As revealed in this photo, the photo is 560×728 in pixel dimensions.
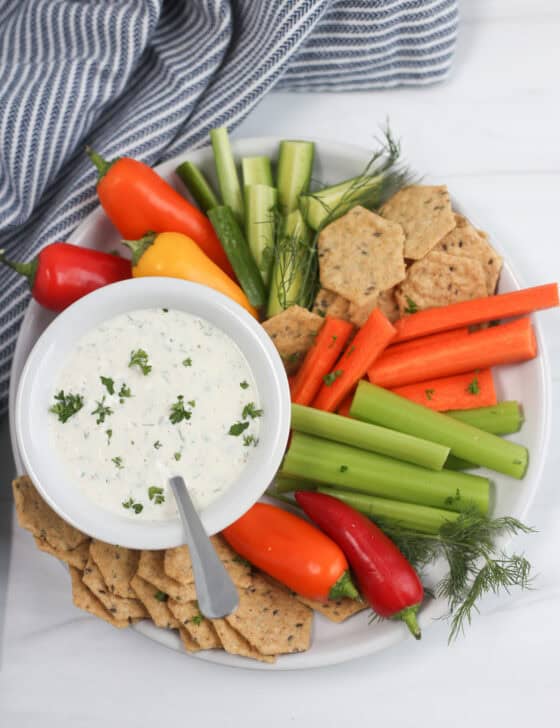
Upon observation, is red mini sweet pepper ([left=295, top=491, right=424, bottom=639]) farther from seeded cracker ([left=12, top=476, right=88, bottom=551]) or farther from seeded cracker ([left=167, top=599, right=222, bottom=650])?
seeded cracker ([left=12, top=476, right=88, bottom=551])

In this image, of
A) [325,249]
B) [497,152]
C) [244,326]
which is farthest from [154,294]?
[497,152]

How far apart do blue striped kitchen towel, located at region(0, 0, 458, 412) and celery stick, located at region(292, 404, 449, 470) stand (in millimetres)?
852

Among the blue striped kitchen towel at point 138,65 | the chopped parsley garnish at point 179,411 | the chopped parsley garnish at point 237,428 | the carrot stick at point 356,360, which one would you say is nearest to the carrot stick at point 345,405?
the carrot stick at point 356,360

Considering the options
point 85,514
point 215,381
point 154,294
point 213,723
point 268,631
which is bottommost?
point 213,723

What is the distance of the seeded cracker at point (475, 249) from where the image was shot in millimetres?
2141

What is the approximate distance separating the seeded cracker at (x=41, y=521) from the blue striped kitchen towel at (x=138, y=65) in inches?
13.5

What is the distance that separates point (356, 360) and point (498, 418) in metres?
0.39

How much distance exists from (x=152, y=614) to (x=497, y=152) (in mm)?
1621

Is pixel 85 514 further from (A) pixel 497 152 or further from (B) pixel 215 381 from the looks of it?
(A) pixel 497 152

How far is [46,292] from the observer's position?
2.15 m

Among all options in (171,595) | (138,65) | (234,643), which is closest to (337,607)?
(234,643)

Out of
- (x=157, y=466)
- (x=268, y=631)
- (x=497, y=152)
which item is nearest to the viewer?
(x=157, y=466)

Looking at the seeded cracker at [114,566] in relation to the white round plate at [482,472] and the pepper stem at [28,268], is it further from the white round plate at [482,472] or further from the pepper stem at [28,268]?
the pepper stem at [28,268]

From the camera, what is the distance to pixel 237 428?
189 cm
